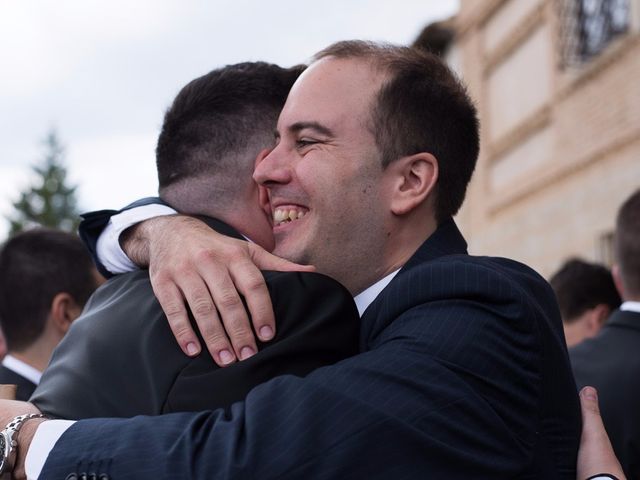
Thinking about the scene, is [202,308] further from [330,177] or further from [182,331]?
[330,177]

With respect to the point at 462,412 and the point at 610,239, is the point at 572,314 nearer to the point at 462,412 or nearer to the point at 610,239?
the point at 462,412

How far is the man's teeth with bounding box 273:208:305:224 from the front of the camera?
9.23ft

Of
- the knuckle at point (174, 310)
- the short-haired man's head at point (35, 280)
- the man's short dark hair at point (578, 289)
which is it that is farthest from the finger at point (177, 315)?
the man's short dark hair at point (578, 289)

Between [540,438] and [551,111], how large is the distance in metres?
11.2

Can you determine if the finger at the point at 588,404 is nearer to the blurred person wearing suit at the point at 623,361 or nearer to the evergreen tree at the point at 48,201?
the blurred person wearing suit at the point at 623,361

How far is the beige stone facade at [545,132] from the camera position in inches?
432

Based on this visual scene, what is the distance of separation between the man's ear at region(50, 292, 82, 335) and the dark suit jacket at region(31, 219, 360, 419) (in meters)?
2.68

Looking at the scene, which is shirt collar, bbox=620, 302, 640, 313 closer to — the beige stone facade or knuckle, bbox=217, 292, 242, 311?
knuckle, bbox=217, 292, 242, 311

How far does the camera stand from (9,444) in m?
2.27

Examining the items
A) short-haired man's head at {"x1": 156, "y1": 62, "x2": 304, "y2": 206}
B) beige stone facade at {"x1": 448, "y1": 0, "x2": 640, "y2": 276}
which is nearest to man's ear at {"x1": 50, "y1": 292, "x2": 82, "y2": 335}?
short-haired man's head at {"x1": 156, "y1": 62, "x2": 304, "y2": 206}

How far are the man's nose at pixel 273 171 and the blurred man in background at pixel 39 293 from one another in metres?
2.64

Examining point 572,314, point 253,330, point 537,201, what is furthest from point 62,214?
point 253,330

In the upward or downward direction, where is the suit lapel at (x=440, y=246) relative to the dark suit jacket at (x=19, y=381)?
upward

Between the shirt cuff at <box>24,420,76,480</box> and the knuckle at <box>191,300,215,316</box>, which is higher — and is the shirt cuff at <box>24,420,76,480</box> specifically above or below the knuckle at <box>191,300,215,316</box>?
below
